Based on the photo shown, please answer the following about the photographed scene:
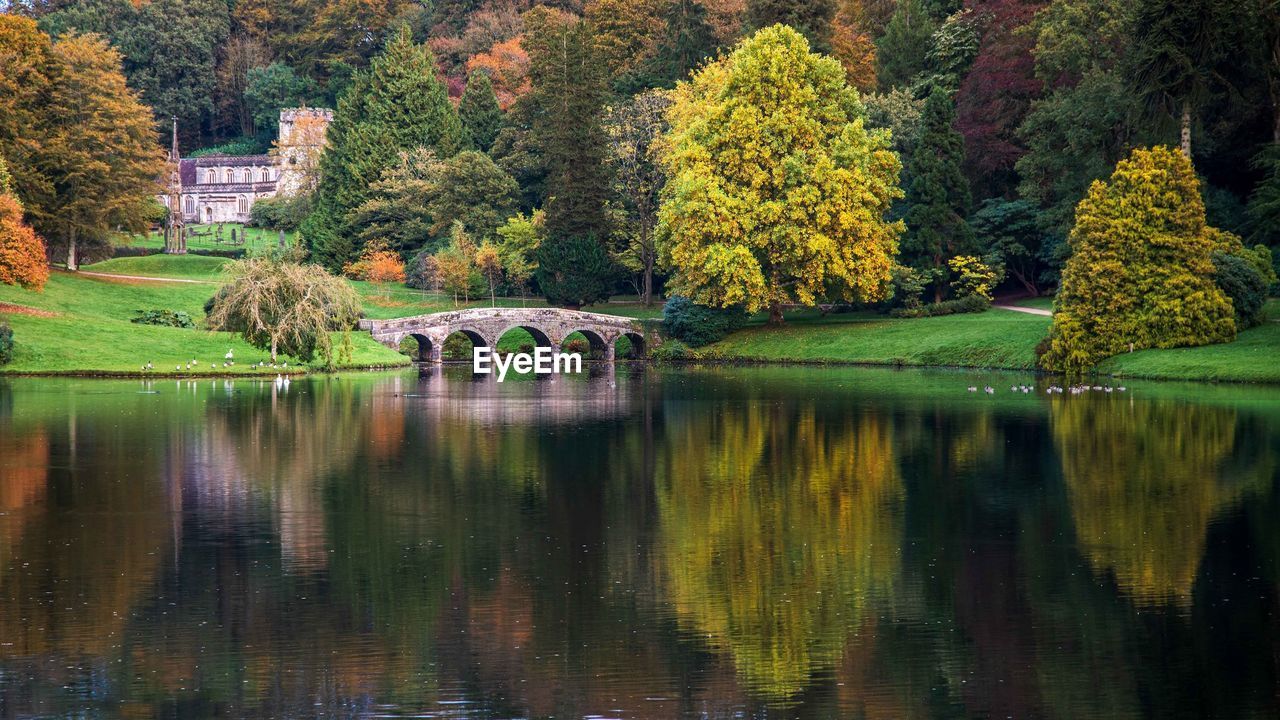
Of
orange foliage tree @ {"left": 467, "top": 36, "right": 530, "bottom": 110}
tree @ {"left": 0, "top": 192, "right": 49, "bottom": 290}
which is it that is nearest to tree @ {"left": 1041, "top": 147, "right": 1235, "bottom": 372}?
tree @ {"left": 0, "top": 192, "right": 49, "bottom": 290}

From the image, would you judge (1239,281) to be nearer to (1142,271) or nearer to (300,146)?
(1142,271)

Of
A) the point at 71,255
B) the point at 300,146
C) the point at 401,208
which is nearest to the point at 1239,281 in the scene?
A: the point at 401,208

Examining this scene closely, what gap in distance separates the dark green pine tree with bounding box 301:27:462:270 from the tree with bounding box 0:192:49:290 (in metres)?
39.3

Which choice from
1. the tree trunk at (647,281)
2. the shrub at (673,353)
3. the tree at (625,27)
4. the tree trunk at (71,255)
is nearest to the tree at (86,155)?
the tree trunk at (71,255)

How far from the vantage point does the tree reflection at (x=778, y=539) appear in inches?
798

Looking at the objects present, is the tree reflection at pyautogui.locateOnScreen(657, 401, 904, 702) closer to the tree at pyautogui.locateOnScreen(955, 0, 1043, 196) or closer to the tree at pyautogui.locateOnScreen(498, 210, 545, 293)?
the tree at pyautogui.locateOnScreen(955, 0, 1043, 196)

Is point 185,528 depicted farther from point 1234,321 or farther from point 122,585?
point 1234,321

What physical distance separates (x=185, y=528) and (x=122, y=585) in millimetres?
5023

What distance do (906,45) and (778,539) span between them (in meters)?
80.3

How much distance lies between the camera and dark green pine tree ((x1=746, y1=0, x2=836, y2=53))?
9406 cm

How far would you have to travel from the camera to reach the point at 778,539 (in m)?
27.2

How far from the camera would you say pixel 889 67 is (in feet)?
339

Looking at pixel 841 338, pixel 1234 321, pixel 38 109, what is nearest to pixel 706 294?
pixel 841 338

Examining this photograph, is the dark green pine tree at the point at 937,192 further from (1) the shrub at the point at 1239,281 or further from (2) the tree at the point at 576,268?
(1) the shrub at the point at 1239,281
